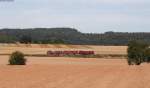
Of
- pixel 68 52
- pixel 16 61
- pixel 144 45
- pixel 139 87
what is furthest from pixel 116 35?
pixel 139 87

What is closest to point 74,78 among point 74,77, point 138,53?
A: point 74,77

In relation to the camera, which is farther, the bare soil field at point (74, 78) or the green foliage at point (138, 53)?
the green foliage at point (138, 53)

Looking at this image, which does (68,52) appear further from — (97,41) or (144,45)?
(97,41)

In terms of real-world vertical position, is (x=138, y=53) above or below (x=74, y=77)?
below

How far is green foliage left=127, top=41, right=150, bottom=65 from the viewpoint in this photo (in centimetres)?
6356

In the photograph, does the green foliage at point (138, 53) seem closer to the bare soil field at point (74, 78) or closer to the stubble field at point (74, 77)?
the stubble field at point (74, 77)

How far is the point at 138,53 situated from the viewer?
6388cm

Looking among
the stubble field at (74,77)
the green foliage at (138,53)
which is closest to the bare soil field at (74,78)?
the stubble field at (74,77)

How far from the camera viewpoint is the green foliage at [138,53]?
63.6 m

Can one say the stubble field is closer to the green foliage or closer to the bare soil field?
the bare soil field

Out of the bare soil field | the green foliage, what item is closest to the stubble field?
the bare soil field

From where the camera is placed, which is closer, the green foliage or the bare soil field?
the bare soil field

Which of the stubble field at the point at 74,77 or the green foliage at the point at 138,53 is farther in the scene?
the green foliage at the point at 138,53

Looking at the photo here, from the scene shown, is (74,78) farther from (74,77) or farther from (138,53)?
(138,53)
